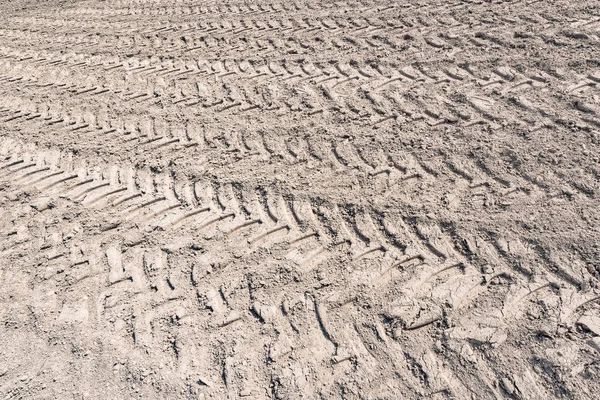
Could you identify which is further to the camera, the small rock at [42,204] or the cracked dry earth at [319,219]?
the small rock at [42,204]

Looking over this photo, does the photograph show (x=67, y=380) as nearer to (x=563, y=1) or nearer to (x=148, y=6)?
(x=563, y=1)

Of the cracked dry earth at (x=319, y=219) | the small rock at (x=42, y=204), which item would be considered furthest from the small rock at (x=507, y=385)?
the small rock at (x=42, y=204)

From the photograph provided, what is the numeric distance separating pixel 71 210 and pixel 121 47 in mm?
3669

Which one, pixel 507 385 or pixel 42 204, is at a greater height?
pixel 507 385

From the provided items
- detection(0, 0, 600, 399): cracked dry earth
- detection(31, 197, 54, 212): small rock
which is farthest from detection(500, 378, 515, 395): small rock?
detection(31, 197, 54, 212): small rock

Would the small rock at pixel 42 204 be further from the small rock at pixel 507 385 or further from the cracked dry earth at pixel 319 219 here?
the small rock at pixel 507 385

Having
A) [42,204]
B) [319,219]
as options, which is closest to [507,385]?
[319,219]

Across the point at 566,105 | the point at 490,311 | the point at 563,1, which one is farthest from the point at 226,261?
the point at 563,1

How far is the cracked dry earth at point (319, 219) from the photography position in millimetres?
2494

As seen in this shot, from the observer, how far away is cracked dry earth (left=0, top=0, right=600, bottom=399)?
8.18 ft

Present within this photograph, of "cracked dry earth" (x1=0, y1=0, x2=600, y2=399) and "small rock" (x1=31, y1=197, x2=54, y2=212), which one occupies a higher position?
"cracked dry earth" (x1=0, y1=0, x2=600, y2=399)

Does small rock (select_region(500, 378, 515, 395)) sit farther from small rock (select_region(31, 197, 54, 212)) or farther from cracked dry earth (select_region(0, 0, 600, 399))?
small rock (select_region(31, 197, 54, 212))

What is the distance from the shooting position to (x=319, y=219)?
3316 millimetres

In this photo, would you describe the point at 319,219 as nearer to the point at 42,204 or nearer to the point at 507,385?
the point at 507,385
